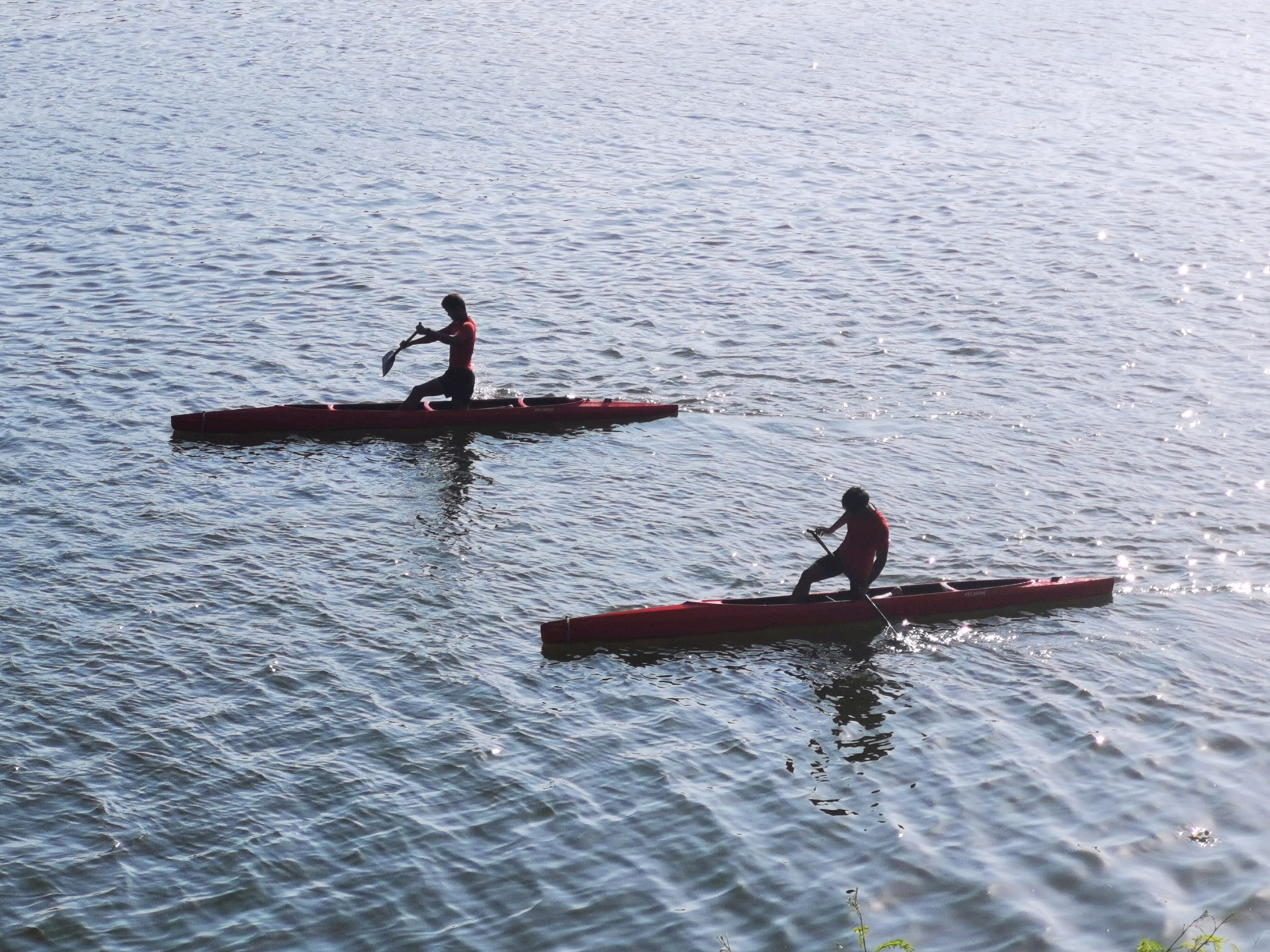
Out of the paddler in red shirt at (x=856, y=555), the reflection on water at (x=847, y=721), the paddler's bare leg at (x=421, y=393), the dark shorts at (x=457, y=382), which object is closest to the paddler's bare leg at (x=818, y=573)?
the paddler in red shirt at (x=856, y=555)

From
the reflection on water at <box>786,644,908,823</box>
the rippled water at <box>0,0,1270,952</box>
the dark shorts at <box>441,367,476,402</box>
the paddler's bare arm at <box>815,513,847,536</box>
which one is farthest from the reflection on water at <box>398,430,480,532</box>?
the reflection on water at <box>786,644,908,823</box>

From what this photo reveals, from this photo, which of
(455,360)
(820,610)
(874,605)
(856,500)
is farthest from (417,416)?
(874,605)

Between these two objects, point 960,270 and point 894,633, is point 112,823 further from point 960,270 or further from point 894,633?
point 960,270

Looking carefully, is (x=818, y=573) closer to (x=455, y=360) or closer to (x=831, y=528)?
(x=831, y=528)

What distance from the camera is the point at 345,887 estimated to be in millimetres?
12453

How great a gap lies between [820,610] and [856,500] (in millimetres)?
1323

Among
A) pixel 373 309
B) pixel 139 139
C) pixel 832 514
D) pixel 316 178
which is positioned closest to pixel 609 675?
pixel 832 514

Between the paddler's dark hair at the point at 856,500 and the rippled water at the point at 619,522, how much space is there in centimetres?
160

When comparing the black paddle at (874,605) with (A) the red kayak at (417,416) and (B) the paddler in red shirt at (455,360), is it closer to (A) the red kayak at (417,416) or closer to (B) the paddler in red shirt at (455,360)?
(A) the red kayak at (417,416)

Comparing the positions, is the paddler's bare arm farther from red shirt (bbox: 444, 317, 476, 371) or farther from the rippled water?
red shirt (bbox: 444, 317, 476, 371)

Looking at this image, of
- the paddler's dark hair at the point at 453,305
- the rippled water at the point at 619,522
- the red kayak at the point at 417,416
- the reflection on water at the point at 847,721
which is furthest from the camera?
the paddler's dark hair at the point at 453,305

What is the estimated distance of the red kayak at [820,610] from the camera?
1638cm

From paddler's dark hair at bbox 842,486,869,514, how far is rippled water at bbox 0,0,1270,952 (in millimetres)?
1600

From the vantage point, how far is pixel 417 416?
21922 mm
